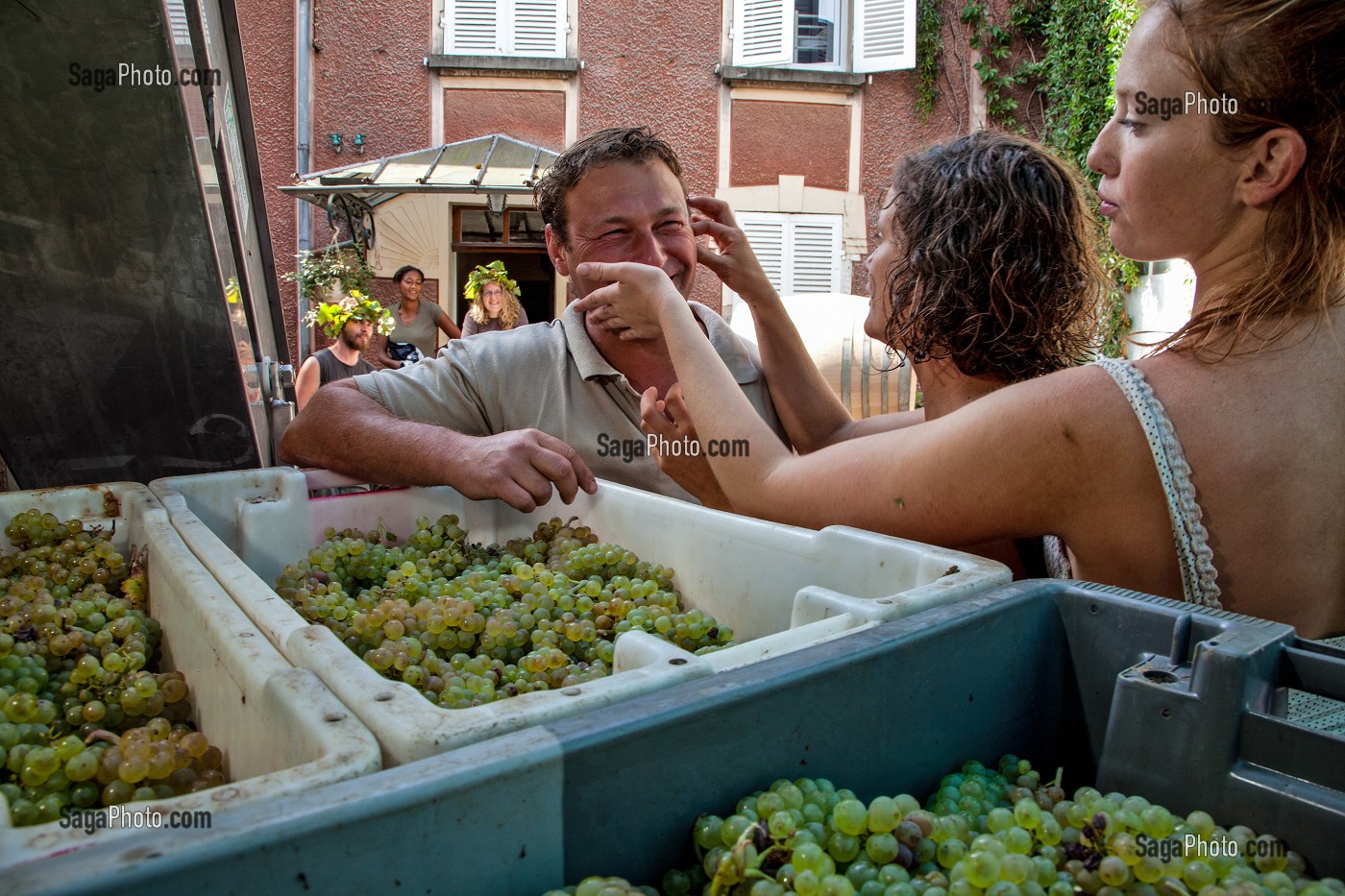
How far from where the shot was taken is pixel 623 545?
58.3 inches

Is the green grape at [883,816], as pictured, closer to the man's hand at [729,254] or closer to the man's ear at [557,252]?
the man's hand at [729,254]

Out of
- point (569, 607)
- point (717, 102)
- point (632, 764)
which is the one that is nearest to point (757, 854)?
point (632, 764)

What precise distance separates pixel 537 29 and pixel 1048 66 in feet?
18.1

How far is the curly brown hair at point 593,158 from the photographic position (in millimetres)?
2152

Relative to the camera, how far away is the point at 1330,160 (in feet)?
3.14

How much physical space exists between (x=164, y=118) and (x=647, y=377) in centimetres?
108

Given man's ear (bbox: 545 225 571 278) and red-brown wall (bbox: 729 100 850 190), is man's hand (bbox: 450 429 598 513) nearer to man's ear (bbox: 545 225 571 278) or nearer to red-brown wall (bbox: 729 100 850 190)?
man's ear (bbox: 545 225 571 278)

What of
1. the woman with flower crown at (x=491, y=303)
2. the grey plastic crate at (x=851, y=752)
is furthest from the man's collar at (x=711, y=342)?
the woman with flower crown at (x=491, y=303)

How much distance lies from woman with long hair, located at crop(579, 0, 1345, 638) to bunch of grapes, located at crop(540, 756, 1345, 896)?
404mm

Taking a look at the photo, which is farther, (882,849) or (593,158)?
(593,158)

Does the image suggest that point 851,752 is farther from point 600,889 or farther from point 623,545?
point 623,545

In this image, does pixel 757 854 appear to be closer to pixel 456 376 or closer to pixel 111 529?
pixel 111 529

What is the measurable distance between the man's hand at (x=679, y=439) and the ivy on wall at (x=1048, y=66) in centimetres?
839

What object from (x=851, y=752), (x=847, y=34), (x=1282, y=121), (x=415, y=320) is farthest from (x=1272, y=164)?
(x=847, y=34)
